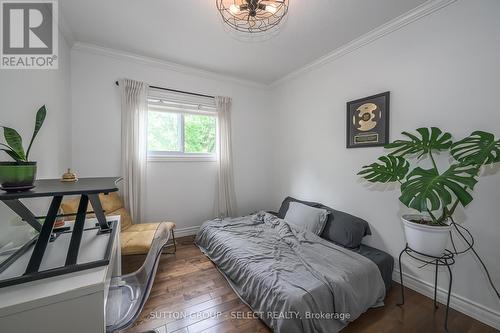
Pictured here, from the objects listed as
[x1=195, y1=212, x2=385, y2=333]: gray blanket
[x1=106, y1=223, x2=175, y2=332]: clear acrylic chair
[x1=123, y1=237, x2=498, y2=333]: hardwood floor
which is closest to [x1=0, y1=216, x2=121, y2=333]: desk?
[x1=106, y1=223, x2=175, y2=332]: clear acrylic chair

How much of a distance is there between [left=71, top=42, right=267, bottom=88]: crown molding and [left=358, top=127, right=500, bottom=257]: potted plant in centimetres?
254

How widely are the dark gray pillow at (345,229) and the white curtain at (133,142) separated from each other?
2.37 metres

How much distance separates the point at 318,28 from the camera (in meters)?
2.06

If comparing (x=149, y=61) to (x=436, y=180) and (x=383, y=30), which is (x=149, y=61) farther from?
(x=436, y=180)

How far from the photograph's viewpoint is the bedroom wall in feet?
4.90

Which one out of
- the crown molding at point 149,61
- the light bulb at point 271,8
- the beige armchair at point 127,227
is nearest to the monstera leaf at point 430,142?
the light bulb at point 271,8

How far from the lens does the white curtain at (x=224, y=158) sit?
3168 millimetres

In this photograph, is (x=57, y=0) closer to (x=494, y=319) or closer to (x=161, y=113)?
(x=161, y=113)

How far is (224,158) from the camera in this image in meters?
3.19

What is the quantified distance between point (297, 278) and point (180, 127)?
2.50m

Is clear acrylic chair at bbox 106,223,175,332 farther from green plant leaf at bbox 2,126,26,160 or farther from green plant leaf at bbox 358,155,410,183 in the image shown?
green plant leaf at bbox 358,155,410,183

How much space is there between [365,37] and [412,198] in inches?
71.9

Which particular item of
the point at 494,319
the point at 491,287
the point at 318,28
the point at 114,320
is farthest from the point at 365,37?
the point at 114,320

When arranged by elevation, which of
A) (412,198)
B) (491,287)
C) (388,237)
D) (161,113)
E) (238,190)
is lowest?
(491,287)
